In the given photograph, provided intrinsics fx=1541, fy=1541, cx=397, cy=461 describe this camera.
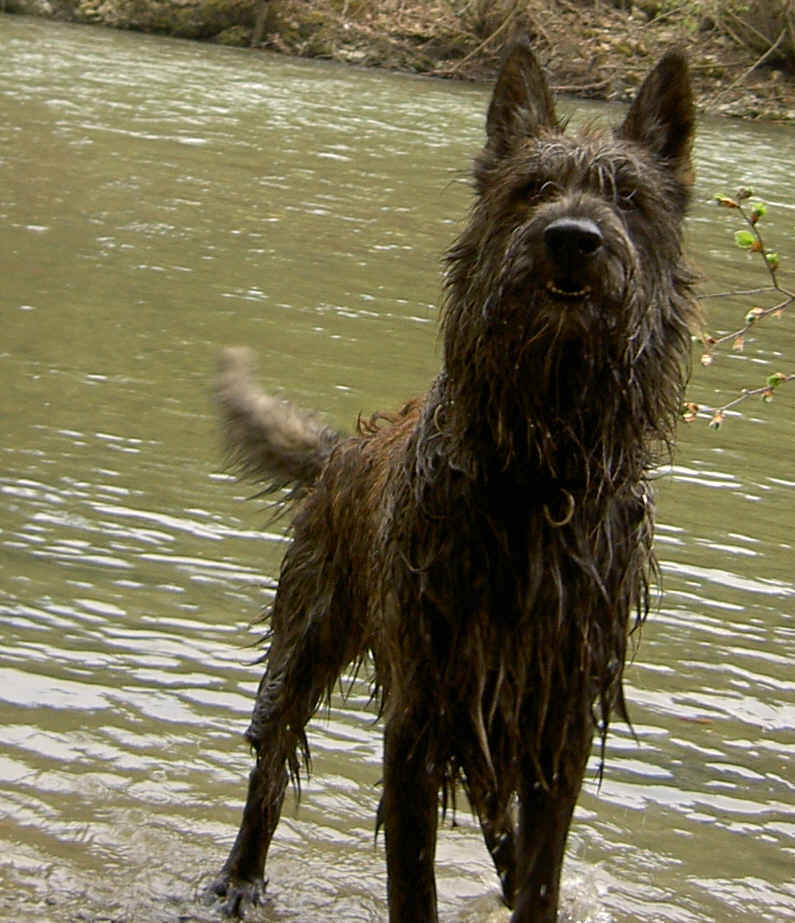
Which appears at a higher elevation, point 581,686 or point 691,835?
point 581,686

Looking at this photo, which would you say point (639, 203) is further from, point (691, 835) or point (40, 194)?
point (40, 194)

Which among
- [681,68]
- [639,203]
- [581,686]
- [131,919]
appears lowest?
[131,919]

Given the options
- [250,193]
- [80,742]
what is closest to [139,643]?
[80,742]

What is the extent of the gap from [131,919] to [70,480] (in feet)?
11.9

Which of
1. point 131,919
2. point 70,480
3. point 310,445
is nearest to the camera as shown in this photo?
point 131,919

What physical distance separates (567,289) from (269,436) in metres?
1.89

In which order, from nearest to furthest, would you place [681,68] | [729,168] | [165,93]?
[681,68]
[729,168]
[165,93]

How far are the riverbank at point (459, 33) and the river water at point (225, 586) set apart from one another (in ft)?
50.7

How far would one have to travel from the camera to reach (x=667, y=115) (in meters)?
4.18

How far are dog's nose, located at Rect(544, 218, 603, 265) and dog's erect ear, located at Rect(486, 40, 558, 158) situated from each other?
0.66m

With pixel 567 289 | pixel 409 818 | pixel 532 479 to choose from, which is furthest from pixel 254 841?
pixel 567 289

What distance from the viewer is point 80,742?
5.75 meters

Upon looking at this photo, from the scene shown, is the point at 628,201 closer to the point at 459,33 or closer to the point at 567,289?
the point at 567,289

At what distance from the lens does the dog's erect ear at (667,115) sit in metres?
4.16
